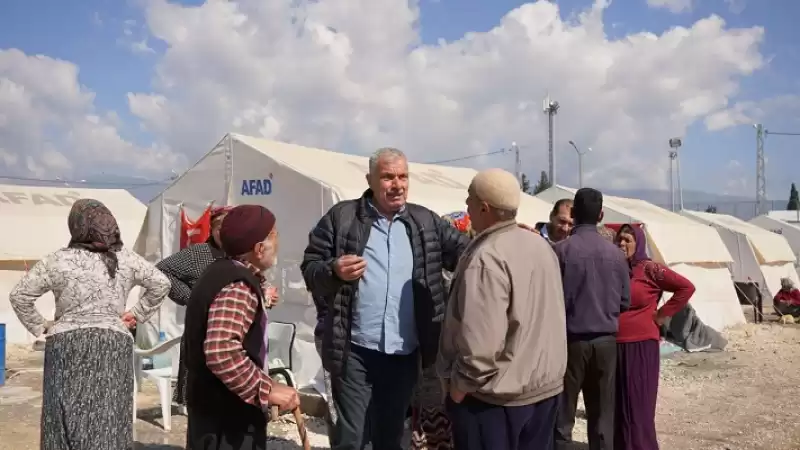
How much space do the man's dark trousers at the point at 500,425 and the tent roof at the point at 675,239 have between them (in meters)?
10.5

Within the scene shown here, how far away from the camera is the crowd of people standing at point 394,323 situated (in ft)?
8.21

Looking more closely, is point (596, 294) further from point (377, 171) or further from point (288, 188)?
point (288, 188)

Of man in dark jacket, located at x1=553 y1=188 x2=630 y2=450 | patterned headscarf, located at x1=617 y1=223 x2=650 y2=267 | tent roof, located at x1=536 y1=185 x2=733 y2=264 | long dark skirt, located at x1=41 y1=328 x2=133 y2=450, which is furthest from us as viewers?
tent roof, located at x1=536 y1=185 x2=733 y2=264

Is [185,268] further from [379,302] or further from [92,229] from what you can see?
[379,302]

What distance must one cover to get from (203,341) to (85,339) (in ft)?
4.45

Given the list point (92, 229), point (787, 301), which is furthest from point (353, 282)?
point (787, 301)

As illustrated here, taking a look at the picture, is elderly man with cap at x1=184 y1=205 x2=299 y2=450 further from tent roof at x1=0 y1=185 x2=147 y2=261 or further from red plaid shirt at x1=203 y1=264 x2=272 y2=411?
tent roof at x1=0 y1=185 x2=147 y2=261

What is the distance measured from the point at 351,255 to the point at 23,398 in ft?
20.6

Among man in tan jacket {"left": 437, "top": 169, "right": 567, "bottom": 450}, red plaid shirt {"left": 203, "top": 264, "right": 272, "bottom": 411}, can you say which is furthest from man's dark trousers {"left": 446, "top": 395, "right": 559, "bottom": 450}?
red plaid shirt {"left": 203, "top": 264, "right": 272, "bottom": 411}

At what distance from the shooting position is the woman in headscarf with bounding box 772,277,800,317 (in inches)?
593

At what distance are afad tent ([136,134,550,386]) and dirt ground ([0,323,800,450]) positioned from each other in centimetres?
99

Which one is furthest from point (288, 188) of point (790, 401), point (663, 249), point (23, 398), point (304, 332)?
point (663, 249)

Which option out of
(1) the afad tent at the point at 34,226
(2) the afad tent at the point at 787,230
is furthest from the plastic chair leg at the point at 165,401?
(2) the afad tent at the point at 787,230

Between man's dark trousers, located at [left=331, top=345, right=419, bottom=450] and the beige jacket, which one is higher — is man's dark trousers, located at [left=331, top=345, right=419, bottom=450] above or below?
below
